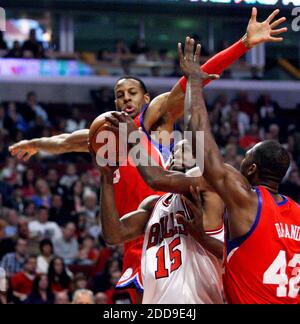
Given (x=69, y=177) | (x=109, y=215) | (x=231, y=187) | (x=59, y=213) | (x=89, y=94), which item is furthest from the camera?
(x=89, y=94)

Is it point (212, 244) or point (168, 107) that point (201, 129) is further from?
point (168, 107)

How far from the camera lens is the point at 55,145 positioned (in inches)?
235

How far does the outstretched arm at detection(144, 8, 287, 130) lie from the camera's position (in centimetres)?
478

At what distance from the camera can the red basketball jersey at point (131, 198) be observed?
16.6 feet

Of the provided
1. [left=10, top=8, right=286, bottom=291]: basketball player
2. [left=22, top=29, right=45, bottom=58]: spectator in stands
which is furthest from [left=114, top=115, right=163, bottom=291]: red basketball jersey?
[left=22, top=29, right=45, bottom=58]: spectator in stands

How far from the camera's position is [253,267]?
12.8 feet

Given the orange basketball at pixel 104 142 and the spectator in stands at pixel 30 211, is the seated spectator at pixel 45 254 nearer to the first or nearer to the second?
the spectator in stands at pixel 30 211

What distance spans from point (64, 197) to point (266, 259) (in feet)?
26.6

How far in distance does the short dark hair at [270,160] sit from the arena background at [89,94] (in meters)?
4.95

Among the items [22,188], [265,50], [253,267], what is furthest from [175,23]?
[253,267]

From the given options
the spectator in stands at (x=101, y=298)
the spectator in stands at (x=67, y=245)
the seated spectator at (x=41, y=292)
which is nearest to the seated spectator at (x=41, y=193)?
the spectator in stands at (x=67, y=245)

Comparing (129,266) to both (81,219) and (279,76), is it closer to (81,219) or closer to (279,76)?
(81,219)

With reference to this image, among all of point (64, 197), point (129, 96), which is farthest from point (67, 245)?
point (129, 96)
